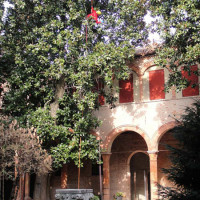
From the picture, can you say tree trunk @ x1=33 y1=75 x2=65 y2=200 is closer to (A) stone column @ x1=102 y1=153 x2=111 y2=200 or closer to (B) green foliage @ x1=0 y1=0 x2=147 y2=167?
(B) green foliage @ x1=0 y1=0 x2=147 y2=167

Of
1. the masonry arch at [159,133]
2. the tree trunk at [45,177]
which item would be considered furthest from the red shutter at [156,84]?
the tree trunk at [45,177]

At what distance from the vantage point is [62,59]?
42.0 feet

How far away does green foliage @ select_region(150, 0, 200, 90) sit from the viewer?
11.5 metres

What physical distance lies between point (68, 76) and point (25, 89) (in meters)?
1.96

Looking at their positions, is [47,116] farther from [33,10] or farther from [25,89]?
[33,10]

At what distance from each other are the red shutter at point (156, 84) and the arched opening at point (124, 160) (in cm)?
310

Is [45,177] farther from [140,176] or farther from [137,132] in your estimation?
[140,176]

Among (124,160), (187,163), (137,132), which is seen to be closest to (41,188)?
(137,132)

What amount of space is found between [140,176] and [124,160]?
60.8 inches

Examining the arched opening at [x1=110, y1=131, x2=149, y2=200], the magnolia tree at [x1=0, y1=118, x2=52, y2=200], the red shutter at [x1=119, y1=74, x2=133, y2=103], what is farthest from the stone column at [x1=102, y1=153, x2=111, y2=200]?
the magnolia tree at [x1=0, y1=118, x2=52, y2=200]

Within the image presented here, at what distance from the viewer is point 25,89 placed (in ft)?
43.6

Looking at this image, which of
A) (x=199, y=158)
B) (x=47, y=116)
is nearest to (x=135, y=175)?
(x=47, y=116)

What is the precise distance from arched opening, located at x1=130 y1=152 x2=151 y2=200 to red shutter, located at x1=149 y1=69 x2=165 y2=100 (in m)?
4.52

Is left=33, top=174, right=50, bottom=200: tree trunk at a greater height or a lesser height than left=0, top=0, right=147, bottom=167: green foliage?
lesser
